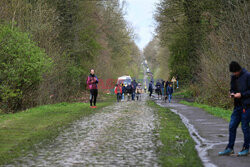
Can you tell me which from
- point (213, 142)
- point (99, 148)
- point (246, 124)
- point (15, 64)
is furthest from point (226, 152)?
point (15, 64)

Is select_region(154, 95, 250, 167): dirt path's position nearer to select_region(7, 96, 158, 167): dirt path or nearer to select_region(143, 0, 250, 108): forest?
select_region(7, 96, 158, 167): dirt path

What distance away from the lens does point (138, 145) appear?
9773 mm

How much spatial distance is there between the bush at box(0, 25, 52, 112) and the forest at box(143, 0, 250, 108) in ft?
33.1

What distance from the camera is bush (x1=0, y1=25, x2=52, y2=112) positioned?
19.7 meters

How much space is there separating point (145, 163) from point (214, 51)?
20088 mm

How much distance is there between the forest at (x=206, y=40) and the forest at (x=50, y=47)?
287 inches

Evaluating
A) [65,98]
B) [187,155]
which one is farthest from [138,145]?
[65,98]

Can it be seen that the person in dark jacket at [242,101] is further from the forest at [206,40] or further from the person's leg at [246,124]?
the forest at [206,40]

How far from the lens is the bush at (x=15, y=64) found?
64.7 ft

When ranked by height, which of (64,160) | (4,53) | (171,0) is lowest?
(64,160)

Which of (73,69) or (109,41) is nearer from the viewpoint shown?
(73,69)

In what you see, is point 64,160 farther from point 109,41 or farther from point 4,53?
point 109,41

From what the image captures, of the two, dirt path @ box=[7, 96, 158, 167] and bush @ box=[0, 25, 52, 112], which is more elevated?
bush @ box=[0, 25, 52, 112]

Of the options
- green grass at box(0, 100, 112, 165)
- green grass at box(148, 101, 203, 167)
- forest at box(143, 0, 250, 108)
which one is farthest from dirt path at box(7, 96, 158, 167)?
forest at box(143, 0, 250, 108)
